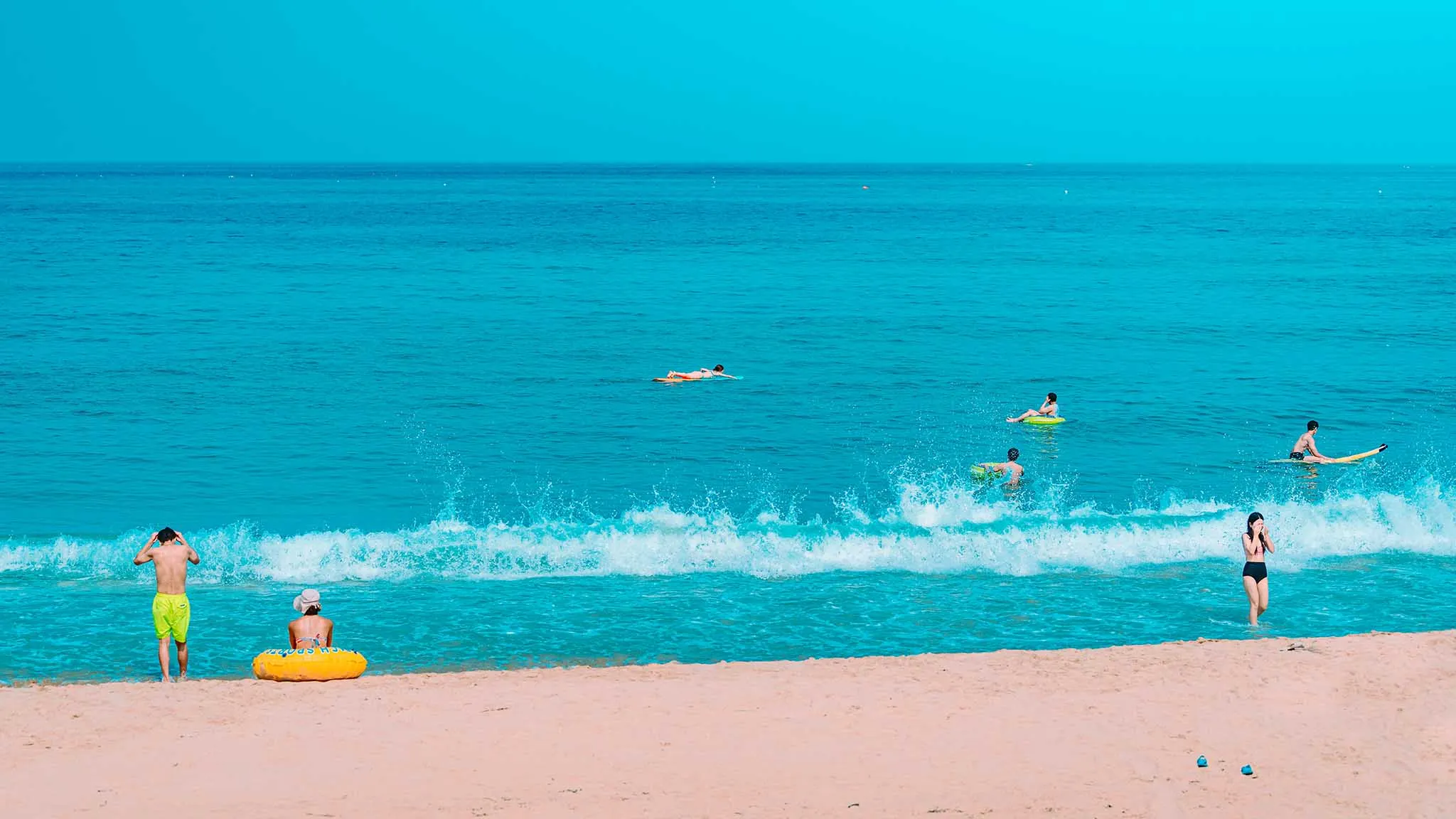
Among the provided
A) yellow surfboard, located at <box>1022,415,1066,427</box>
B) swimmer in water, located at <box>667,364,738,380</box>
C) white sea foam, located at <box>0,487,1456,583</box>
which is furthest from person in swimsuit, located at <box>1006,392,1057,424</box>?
swimmer in water, located at <box>667,364,738,380</box>

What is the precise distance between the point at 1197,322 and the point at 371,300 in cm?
3117

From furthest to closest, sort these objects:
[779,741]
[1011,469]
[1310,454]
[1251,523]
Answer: [1310,454] → [1011,469] → [1251,523] → [779,741]

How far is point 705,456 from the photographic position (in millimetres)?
27359

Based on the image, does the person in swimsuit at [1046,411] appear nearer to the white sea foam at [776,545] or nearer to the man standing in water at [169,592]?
the white sea foam at [776,545]

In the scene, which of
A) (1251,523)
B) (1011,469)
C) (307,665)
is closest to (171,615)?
(307,665)

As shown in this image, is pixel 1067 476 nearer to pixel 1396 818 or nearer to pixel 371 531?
pixel 371 531

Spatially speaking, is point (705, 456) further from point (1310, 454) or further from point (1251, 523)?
point (1251, 523)

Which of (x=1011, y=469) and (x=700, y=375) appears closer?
(x=1011, y=469)

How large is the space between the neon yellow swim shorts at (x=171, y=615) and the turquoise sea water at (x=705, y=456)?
102cm

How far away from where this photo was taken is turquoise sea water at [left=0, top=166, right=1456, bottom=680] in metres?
17.6

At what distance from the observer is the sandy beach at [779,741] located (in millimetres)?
10727

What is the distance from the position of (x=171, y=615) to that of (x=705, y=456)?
46.7 ft

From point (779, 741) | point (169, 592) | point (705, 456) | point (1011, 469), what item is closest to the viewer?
point (779, 741)

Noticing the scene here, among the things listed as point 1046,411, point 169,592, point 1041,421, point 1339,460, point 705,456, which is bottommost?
point 169,592
